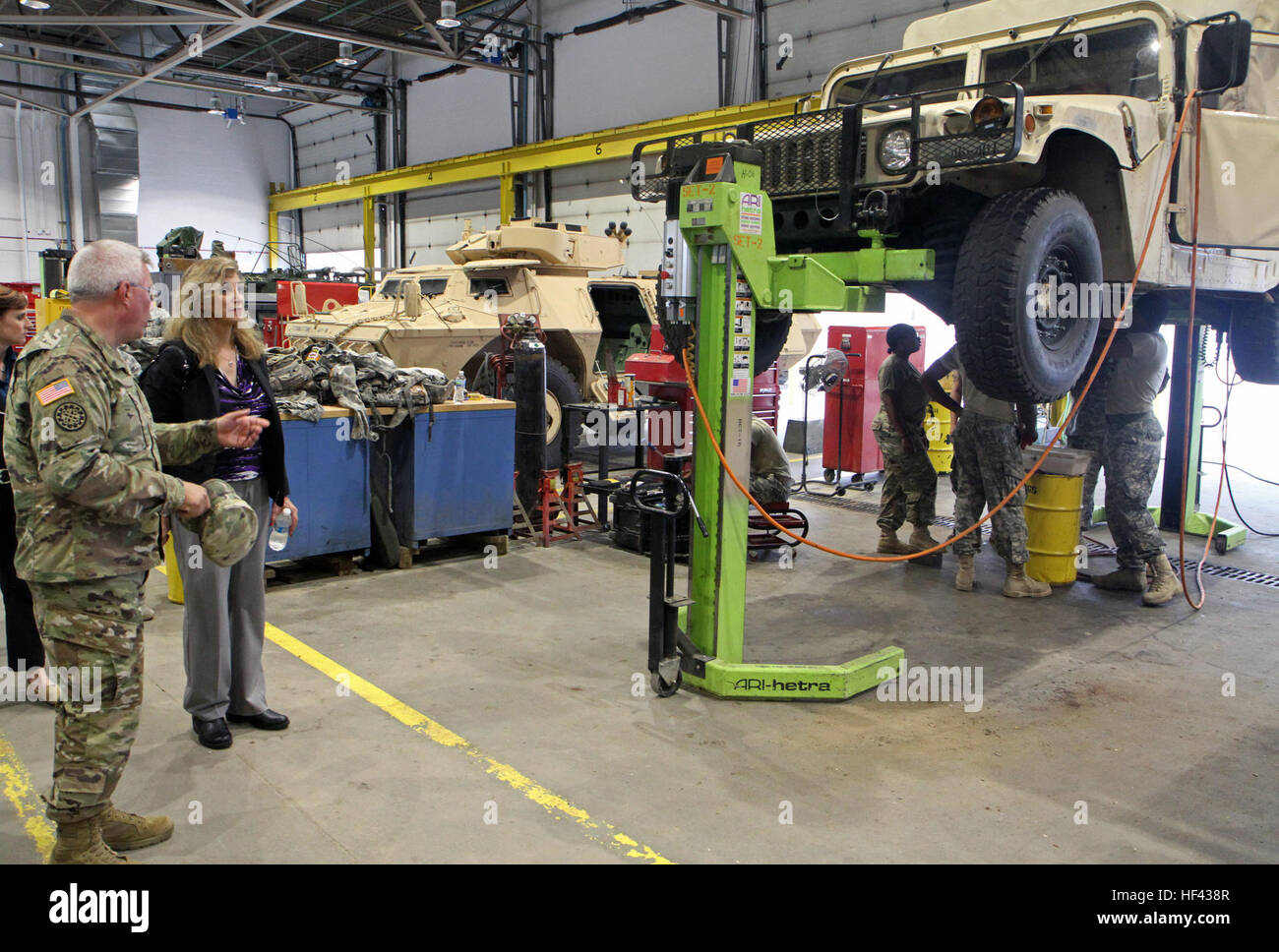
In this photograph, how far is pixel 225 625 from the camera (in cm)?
404

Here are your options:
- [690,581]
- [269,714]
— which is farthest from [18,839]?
[690,581]

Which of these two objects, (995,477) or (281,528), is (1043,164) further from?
(281,528)

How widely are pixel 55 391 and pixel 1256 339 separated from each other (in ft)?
24.6

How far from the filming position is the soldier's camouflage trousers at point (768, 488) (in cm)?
711

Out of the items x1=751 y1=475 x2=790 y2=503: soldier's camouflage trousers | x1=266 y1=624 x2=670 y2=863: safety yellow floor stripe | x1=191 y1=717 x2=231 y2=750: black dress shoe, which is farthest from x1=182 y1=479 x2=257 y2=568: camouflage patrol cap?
x1=751 y1=475 x2=790 y2=503: soldier's camouflage trousers

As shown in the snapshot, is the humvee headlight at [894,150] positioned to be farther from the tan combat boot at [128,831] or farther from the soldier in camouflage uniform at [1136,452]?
the tan combat boot at [128,831]

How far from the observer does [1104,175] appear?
502 cm

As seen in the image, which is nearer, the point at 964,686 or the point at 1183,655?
the point at 964,686

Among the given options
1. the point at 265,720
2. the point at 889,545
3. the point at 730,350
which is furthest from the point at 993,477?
the point at 265,720

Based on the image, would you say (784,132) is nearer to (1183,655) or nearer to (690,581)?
(690,581)

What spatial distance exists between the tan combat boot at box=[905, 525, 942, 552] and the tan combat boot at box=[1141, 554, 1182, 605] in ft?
5.01

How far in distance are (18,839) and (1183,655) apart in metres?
5.38

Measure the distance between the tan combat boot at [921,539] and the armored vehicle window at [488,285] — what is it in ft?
18.7
